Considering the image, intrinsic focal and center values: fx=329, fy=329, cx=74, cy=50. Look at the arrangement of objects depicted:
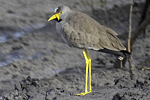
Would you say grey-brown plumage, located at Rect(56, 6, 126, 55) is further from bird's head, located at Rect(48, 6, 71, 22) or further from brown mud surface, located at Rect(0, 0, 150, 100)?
brown mud surface, located at Rect(0, 0, 150, 100)

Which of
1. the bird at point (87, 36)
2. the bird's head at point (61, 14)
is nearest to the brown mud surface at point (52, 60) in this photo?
the bird at point (87, 36)

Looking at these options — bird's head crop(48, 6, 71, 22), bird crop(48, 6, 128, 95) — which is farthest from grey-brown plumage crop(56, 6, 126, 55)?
bird's head crop(48, 6, 71, 22)

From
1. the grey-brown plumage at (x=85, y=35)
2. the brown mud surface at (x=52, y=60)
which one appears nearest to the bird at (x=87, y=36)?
the grey-brown plumage at (x=85, y=35)

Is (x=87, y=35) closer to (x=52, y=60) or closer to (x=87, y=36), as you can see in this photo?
(x=87, y=36)

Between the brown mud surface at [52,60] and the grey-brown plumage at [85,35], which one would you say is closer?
the grey-brown plumage at [85,35]

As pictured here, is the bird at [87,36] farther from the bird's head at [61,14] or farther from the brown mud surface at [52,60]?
the brown mud surface at [52,60]

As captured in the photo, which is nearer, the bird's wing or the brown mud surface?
the bird's wing

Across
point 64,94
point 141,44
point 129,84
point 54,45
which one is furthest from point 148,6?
point 64,94

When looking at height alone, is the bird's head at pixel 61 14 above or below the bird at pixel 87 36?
above

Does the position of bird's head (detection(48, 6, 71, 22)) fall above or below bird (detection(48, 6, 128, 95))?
above

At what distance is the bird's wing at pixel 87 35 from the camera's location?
15.8ft

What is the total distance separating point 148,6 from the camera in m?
7.52

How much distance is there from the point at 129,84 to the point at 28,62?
2.74 meters

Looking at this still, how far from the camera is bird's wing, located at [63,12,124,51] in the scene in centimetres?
482
